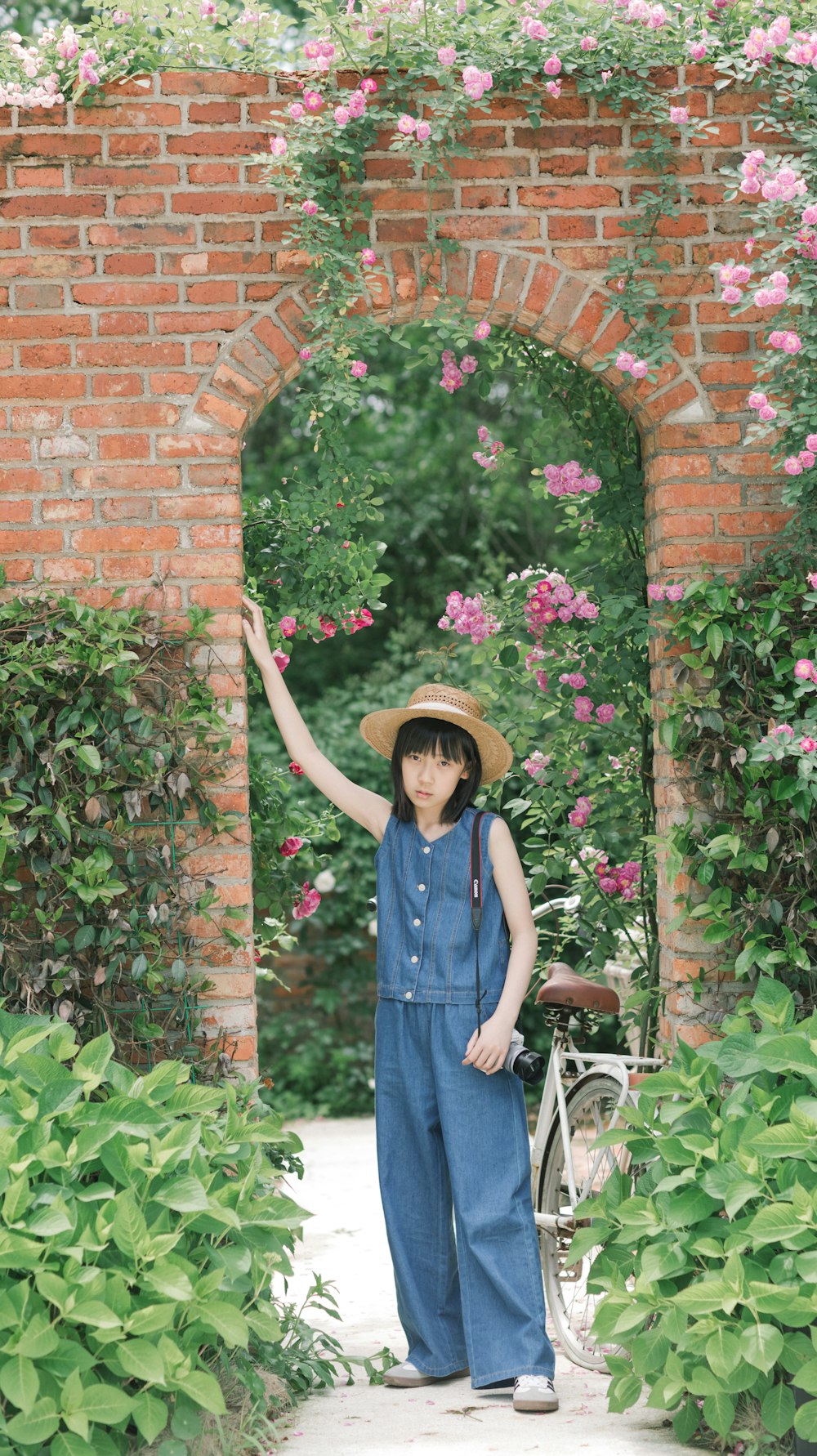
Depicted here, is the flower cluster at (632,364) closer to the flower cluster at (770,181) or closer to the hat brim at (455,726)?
the flower cluster at (770,181)

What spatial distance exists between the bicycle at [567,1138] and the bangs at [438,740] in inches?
25.4

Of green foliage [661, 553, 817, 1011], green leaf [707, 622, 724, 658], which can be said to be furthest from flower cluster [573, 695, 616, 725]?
green leaf [707, 622, 724, 658]

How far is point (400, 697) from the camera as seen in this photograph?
8609 millimetres

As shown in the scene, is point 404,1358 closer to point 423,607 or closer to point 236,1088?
point 236,1088

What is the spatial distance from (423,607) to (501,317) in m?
6.62

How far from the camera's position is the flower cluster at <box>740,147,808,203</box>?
10.1ft

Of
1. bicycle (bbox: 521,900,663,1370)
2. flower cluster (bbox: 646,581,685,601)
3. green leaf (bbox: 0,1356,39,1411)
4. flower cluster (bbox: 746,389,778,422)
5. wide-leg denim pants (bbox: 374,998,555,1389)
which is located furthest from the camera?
bicycle (bbox: 521,900,663,1370)

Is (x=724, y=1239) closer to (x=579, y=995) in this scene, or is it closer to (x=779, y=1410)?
(x=779, y=1410)

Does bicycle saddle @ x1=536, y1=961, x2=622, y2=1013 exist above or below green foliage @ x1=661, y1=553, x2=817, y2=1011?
below

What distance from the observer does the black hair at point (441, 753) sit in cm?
332

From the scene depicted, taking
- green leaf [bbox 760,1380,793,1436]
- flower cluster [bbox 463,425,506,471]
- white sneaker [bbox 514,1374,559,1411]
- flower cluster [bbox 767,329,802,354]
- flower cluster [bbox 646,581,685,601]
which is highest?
flower cluster [bbox 463,425,506,471]

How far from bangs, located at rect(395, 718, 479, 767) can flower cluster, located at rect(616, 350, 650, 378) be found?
0.93m

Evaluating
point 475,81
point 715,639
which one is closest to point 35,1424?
point 715,639

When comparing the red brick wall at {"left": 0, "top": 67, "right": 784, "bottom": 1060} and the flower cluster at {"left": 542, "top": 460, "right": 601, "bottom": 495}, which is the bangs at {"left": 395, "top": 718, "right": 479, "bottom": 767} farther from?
the flower cluster at {"left": 542, "top": 460, "right": 601, "bottom": 495}
